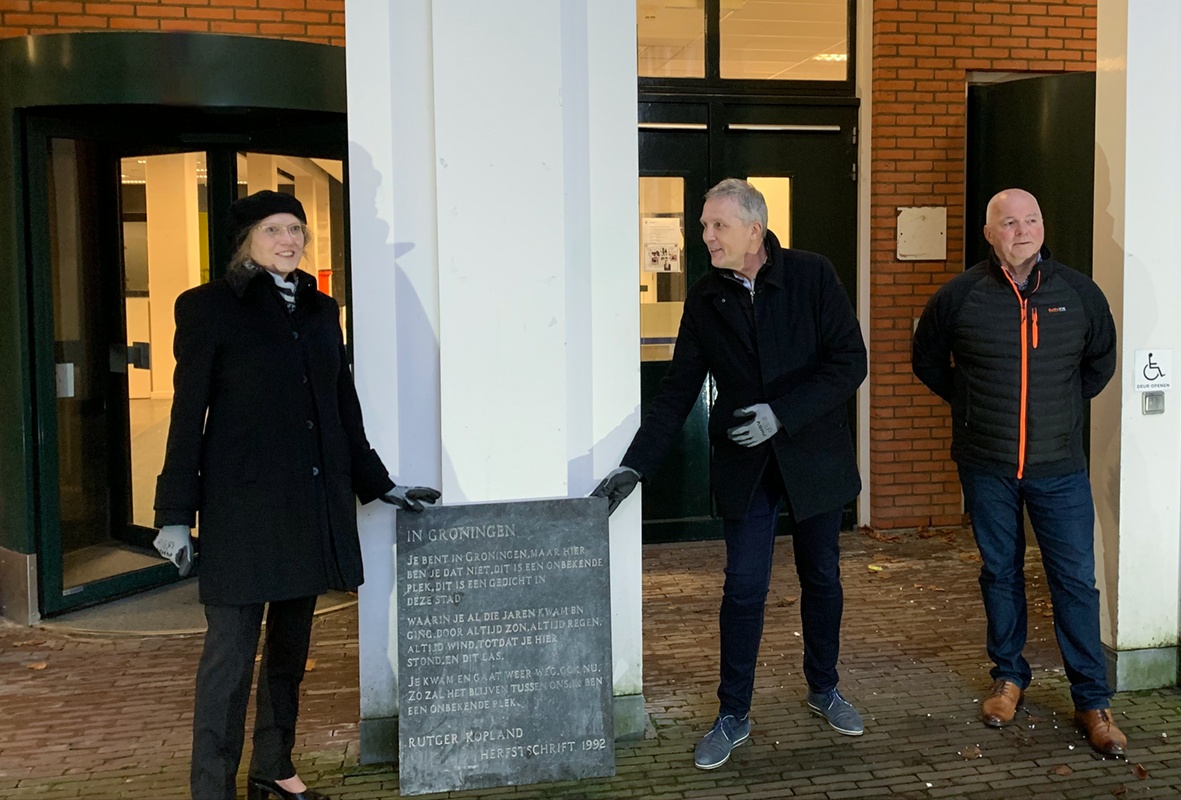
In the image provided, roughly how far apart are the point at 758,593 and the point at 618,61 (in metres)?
2.01

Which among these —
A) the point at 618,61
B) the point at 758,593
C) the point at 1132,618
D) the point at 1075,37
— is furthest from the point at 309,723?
the point at 1075,37

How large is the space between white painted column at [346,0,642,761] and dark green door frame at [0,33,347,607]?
1925 mm

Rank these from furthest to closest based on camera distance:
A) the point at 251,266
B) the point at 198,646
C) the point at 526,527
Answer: the point at 198,646 → the point at 526,527 → the point at 251,266

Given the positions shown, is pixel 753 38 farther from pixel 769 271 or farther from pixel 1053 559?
pixel 1053 559

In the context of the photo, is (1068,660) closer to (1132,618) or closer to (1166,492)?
(1132,618)

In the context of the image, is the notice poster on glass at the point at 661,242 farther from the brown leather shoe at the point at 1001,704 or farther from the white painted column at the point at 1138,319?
the brown leather shoe at the point at 1001,704

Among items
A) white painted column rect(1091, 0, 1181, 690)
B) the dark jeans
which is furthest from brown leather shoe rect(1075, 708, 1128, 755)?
the dark jeans

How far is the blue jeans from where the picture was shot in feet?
13.4

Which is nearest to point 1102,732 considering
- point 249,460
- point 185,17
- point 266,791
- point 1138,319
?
point 1138,319

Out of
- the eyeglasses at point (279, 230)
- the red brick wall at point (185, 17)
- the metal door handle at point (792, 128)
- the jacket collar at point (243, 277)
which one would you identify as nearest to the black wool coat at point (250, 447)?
the jacket collar at point (243, 277)

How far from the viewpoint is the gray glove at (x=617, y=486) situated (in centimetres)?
392

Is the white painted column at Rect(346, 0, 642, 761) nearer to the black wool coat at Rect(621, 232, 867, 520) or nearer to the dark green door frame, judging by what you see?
the black wool coat at Rect(621, 232, 867, 520)

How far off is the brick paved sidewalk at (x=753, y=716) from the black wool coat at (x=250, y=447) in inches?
37.8

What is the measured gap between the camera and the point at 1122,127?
4324mm
